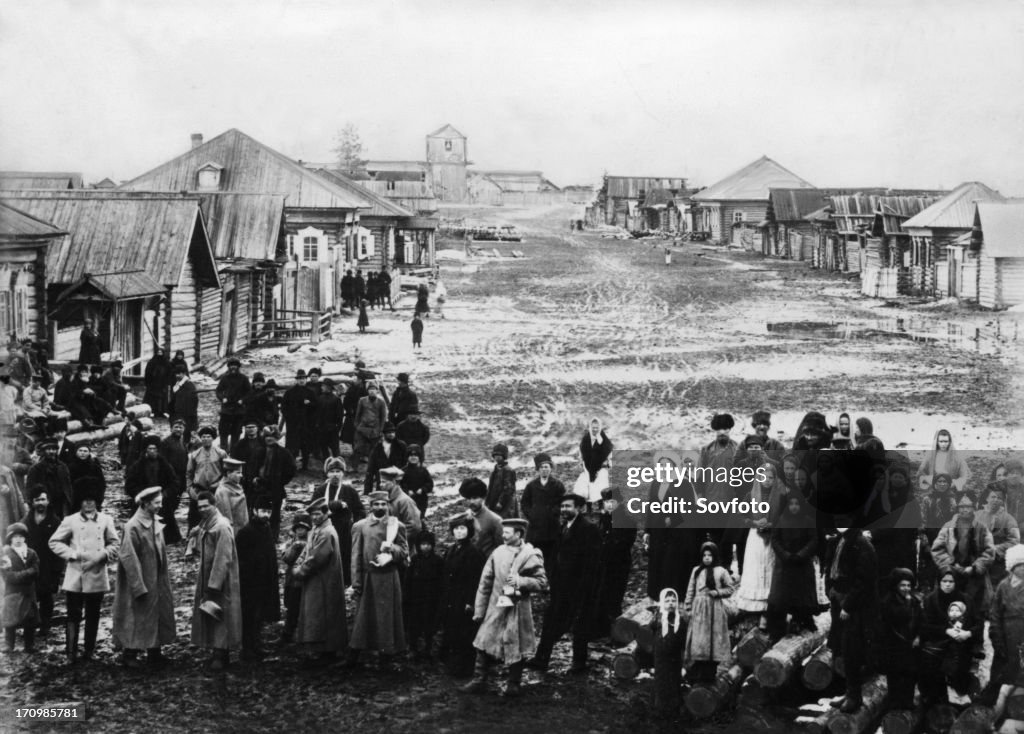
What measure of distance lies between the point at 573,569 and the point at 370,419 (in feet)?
21.4

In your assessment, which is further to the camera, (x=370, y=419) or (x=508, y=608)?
(x=370, y=419)

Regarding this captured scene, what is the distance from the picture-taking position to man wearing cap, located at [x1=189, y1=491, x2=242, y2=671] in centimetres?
891

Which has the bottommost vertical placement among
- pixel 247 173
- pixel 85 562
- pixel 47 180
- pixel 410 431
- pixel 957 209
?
pixel 85 562

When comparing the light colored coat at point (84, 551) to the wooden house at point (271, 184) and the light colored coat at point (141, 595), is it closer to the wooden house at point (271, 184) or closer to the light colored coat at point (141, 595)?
the light colored coat at point (141, 595)

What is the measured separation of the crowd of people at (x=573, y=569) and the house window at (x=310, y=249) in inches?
1047

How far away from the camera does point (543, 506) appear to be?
34.2ft

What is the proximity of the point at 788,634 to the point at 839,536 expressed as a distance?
78 centimetres

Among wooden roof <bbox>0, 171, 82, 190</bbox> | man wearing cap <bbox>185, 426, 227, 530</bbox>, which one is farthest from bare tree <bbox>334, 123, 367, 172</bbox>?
man wearing cap <bbox>185, 426, 227, 530</bbox>

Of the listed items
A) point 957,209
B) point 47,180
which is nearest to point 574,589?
point 957,209

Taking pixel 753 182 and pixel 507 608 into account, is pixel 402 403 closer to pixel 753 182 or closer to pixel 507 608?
pixel 507 608

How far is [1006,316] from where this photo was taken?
97.3 ft

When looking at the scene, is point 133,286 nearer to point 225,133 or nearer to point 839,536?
point 839,536

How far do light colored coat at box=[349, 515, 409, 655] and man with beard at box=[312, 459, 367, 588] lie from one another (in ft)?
1.86

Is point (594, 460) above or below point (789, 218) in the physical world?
below
